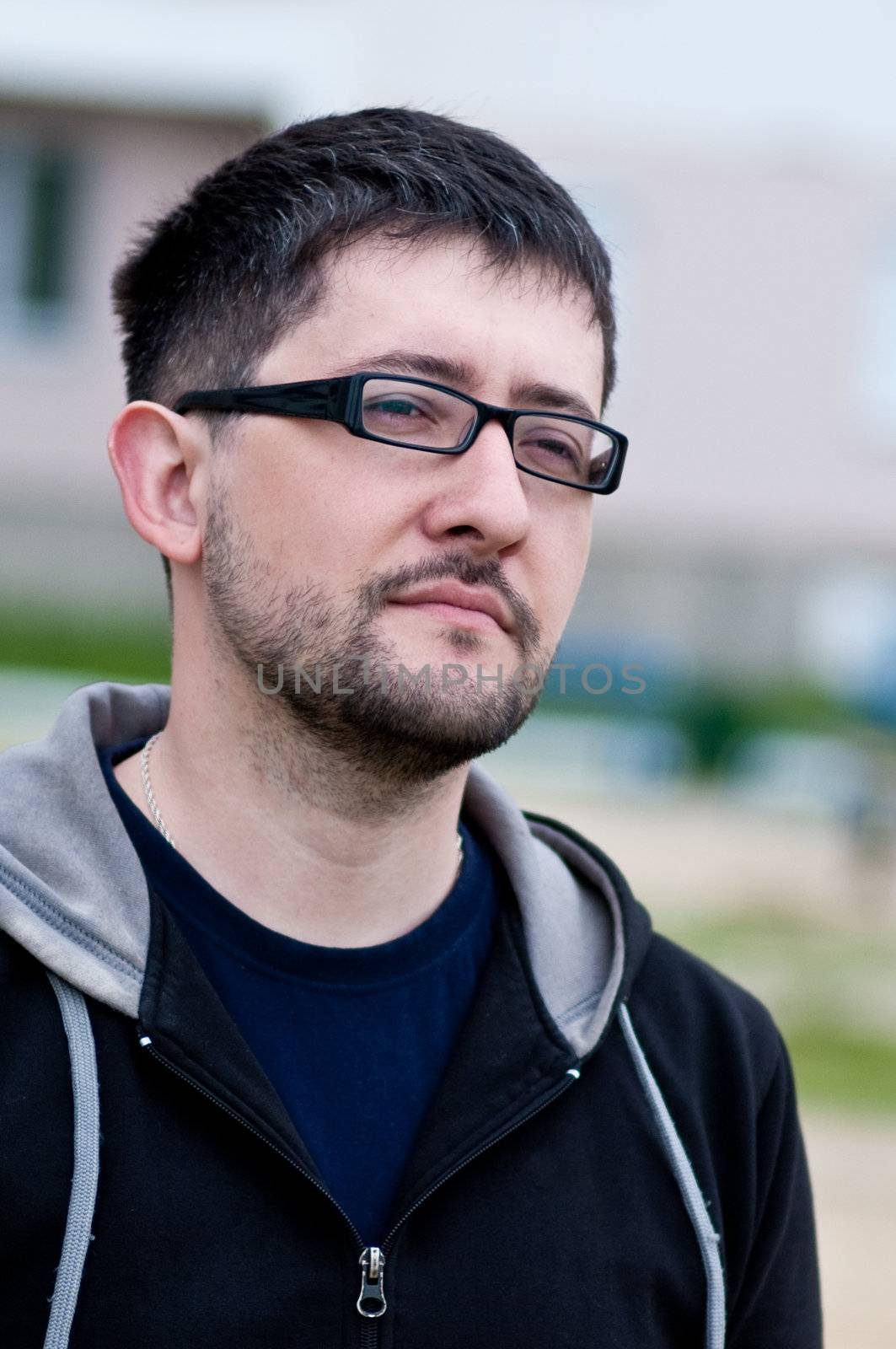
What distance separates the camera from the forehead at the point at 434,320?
200 centimetres

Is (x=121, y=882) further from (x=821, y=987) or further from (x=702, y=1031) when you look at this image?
(x=821, y=987)

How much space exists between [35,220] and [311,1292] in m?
13.6

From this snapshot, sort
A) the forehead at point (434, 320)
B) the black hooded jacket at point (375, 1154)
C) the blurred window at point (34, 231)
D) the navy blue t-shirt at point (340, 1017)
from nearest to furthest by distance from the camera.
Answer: the black hooded jacket at point (375, 1154) < the navy blue t-shirt at point (340, 1017) < the forehead at point (434, 320) < the blurred window at point (34, 231)

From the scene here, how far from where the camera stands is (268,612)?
204 centimetres

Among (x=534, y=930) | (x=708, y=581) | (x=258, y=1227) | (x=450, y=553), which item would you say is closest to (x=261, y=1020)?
(x=258, y=1227)

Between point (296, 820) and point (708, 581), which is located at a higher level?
point (708, 581)

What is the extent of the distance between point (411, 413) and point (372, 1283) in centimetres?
108

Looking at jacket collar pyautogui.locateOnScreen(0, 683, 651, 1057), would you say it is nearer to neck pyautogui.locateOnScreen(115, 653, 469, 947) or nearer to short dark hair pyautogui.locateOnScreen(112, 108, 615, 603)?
neck pyautogui.locateOnScreen(115, 653, 469, 947)

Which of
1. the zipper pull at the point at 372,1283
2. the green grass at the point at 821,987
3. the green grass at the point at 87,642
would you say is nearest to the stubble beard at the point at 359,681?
the zipper pull at the point at 372,1283

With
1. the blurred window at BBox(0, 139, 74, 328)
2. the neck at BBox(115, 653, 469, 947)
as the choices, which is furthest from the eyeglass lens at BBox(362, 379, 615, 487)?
the blurred window at BBox(0, 139, 74, 328)

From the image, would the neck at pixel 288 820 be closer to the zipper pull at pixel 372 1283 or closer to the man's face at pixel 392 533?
the man's face at pixel 392 533

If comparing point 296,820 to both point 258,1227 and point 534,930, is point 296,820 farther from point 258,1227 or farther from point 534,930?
point 258,1227

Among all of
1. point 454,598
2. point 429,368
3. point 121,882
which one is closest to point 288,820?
point 121,882

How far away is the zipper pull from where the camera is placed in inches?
69.0
